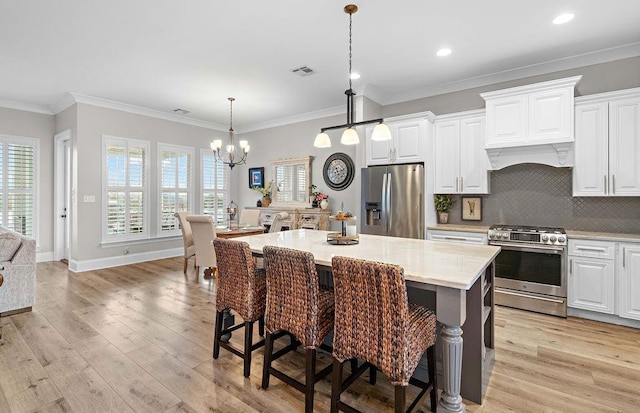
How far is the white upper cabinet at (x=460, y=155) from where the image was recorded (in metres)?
A: 4.12

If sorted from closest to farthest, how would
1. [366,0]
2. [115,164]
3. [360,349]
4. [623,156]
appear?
[360,349] → [366,0] → [623,156] → [115,164]

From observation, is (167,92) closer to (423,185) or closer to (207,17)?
(207,17)

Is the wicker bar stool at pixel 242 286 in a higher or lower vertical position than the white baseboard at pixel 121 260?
higher

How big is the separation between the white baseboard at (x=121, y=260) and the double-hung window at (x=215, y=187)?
1.09 meters

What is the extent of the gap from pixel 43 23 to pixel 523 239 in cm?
539

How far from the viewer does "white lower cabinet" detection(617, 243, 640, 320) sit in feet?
10.2

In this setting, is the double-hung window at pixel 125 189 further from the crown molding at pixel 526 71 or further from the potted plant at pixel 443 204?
the potted plant at pixel 443 204

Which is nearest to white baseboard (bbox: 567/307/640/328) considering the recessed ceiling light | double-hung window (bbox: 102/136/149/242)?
the recessed ceiling light

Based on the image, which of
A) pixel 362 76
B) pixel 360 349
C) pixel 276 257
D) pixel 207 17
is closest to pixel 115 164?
pixel 207 17

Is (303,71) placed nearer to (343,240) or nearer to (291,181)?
(343,240)

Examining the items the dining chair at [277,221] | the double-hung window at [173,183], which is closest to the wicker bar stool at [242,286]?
the dining chair at [277,221]

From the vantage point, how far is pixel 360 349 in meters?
1.70

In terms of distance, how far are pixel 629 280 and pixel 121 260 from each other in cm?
714

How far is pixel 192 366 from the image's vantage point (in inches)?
95.1
